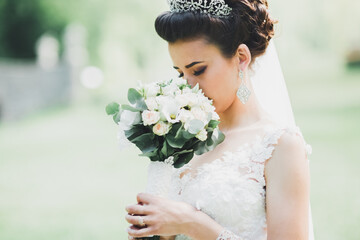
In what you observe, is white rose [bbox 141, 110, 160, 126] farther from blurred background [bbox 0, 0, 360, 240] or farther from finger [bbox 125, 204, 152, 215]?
blurred background [bbox 0, 0, 360, 240]

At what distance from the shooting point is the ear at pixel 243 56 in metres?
2.39

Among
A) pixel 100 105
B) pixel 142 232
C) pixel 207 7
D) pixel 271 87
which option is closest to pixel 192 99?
pixel 207 7

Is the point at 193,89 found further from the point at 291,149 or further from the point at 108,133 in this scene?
the point at 108,133

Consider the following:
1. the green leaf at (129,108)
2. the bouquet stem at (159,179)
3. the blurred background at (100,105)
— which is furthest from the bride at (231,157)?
the blurred background at (100,105)

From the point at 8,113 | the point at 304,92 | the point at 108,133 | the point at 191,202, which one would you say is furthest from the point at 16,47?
the point at 191,202

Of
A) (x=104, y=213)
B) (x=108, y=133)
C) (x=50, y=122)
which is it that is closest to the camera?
(x=104, y=213)

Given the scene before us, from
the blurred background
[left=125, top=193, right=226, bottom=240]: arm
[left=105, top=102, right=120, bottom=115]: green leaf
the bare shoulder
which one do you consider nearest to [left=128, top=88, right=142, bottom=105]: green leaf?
[left=105, top=102, right=120, bottom=115]: green leaf

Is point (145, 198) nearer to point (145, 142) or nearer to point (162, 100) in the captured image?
point (145, 142)

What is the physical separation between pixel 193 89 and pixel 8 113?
678 inches

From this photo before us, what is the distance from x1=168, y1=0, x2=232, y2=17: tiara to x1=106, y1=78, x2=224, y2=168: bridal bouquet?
37 cm

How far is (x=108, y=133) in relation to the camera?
1487 cm

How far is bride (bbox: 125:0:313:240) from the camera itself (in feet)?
6.81

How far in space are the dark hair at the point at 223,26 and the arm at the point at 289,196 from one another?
580 mm

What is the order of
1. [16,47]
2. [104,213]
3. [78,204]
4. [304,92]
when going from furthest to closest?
[16,47] < [304,92] < [78,204] < [104,213]
